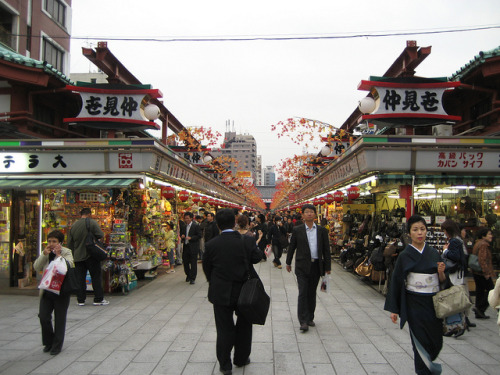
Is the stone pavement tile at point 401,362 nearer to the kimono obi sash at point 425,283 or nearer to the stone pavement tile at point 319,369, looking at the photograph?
the stone pavement tile at point 319,369

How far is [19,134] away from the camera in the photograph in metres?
11.6

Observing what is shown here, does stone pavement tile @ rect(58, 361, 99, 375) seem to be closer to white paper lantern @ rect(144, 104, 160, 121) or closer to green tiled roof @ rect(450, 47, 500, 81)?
white paper lantern @ rect(144, 104, 160, 121)

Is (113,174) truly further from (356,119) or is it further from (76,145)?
(356,119)

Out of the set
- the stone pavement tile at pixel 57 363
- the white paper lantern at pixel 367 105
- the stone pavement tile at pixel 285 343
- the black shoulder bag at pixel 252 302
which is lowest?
the stone pavement tile at pixel 285 343

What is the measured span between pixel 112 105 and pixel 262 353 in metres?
8.18

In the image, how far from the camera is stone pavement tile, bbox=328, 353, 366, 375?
488cm

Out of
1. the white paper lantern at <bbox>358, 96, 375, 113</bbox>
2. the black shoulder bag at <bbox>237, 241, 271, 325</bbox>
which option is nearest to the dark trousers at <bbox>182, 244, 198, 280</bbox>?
the white paper lantern at <bbox>358, 96, 375, 113</bbox>

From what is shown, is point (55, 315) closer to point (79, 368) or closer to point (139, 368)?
point (79, 368)

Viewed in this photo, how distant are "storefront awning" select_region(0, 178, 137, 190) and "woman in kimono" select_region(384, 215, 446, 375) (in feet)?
23.3

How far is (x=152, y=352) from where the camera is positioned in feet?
18.4

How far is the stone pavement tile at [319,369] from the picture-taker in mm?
4832

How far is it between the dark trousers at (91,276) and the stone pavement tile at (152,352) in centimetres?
318

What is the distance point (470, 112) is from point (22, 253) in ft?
45.6

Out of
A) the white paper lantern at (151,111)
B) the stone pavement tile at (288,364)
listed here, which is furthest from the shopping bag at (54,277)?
the white paper lantern at (151,111)
